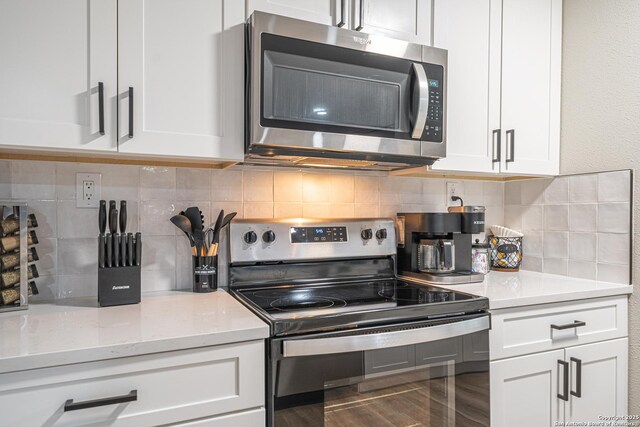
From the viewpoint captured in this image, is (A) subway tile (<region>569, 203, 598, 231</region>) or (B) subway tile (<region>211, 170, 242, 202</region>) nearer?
(B) subway tile (<region>211, 170, 242, 202</region>)

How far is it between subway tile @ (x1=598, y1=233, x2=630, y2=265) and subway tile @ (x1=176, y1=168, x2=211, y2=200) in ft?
5.44

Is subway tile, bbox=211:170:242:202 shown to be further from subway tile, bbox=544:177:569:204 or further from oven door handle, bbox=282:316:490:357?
subway tile, bbox=544:177:569:204

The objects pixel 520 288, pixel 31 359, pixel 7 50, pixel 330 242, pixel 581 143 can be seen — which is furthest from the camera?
pixel 581 143

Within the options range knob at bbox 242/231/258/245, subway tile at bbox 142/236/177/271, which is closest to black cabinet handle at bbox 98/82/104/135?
subway tile at bbox 142/236/177/271

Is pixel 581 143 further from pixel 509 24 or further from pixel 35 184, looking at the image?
pixel 35 184

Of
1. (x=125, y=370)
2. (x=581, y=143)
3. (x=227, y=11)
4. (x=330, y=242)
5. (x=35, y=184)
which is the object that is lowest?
(x=125, y=370)

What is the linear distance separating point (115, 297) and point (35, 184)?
0.48m

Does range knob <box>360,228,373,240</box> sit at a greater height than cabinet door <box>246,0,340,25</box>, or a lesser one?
lesser

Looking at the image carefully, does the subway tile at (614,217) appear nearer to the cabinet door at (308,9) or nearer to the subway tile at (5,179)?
the cabinet door at (308,9)

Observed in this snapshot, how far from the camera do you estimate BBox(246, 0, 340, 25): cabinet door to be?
52.6 inches

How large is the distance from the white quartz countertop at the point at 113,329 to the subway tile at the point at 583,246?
152 centimetres

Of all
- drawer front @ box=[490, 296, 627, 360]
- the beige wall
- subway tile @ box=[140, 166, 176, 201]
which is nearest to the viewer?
drawer front @ box=[490, 296, 627, 360]

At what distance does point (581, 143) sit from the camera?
1.84m

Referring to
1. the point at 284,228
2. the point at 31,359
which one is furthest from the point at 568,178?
the point at 31,359
